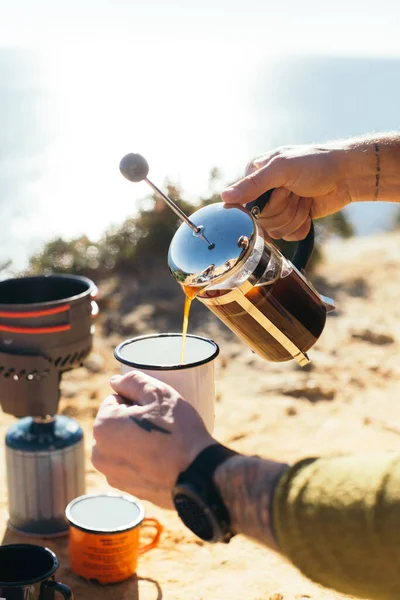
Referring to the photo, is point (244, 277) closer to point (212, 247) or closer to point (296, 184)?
point (212, 247)

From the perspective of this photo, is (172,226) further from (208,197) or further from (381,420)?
(381,420)

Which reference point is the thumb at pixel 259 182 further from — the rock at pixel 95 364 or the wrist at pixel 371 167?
the rock at pixel 95 364

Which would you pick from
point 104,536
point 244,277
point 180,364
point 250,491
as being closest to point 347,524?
point 250,491

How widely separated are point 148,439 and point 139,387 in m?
0.11

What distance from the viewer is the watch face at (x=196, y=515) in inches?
48.3

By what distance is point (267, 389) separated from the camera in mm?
4148

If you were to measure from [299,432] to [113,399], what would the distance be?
2350mm

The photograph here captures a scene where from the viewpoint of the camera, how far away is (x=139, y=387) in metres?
1.37

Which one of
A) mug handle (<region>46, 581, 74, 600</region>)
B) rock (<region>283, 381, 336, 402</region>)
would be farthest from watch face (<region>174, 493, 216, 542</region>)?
rock (<region>283, 381, 336, 402</region>)

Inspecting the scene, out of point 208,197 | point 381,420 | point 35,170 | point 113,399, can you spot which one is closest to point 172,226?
point 208,197

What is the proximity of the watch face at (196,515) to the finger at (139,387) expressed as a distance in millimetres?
188

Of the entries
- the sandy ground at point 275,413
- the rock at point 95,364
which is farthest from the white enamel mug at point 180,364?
the rock at point 95,364

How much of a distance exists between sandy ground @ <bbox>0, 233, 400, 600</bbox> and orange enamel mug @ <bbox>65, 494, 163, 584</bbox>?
0.05m

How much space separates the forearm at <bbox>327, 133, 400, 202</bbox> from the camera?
222cm
